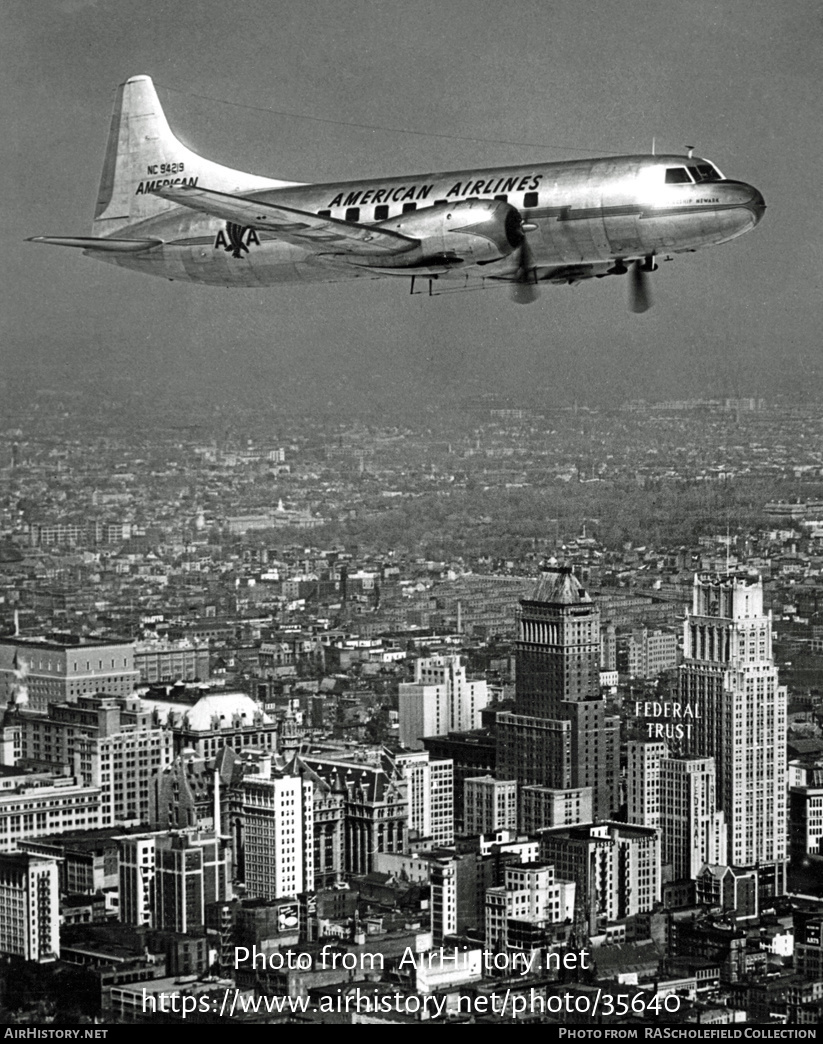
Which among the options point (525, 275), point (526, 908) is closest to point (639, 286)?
point (525, 275)

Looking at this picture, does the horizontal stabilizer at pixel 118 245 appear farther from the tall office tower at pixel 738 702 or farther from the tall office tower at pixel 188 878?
the tall office tower at pixel 738 702

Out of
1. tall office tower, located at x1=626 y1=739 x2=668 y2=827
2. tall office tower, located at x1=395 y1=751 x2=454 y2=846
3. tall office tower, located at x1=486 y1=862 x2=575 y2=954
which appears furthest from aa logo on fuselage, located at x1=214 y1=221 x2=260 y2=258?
tall office tower, located at x1=626 y1=739 x2=668 y2=827

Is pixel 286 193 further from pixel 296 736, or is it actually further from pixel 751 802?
pixel 751 802

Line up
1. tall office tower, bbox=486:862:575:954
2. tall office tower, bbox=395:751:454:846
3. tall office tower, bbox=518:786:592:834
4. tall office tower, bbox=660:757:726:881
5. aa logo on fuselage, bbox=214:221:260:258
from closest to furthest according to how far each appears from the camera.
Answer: aa logo on fuselage, bbox=214:221:260:258 < tall office tower, bbox=486:862:575:954 < tall office tower, bbox=395:751:454:846 < tall office tower, bbox=660:757:726:881 < tall office tower, bbox=518:786:592:834

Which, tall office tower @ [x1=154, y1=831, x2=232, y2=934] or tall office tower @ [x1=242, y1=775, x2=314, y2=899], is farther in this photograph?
tall office tower @ [x1=242, y1=775, x2=314, y2=899]

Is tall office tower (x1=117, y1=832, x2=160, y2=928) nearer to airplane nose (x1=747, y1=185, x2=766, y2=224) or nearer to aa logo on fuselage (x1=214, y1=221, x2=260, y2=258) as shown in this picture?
aa logo on fuselage (x1=214, y1=221, x2=260, y2=258)

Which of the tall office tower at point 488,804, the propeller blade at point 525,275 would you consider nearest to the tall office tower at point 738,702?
the tall office tower at point 488,804

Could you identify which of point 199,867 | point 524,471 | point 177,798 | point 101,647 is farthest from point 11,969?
point 524,471
